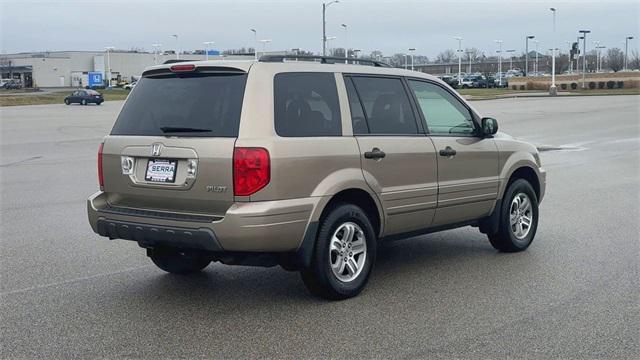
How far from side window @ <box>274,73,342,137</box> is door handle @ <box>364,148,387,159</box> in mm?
304

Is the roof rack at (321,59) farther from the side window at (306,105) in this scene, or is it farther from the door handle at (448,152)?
the door handle at (448,152)

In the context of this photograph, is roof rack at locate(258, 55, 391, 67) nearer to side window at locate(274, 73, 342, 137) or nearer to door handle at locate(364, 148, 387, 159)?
side window at locate(274, 73, 342, 137)

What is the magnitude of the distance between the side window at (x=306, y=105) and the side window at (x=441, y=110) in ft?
3.76

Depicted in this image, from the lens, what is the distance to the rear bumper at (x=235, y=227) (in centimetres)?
529

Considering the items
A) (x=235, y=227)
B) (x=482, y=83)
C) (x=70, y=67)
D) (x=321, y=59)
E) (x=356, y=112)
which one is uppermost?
(x=70, y=67)

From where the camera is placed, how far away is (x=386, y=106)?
21.5 feet

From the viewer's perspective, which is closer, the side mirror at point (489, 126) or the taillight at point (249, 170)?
the taillight at point (249, 170)

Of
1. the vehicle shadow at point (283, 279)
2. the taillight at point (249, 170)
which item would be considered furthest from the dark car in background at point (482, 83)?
the taillight at point (249, 170)

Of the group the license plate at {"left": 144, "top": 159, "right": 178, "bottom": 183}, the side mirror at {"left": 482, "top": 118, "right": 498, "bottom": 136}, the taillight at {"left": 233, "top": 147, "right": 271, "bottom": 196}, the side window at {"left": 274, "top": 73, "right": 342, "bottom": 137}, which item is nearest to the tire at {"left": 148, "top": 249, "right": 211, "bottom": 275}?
the license plate at {"left": 144, "top": 159, "right": 178, "bottom": 183}

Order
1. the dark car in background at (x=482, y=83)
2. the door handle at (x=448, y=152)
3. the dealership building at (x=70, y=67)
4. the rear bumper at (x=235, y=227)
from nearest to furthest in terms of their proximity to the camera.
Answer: the rear bumper at (x=235, y=227) → the door handle at (x=448, y=152) → the dark car in background at (x=482, y=83) → the dealership building at (x=70, y=67)

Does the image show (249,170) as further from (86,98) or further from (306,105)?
(86,98)

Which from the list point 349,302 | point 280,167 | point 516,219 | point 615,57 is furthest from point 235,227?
point 615,57

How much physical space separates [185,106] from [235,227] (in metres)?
1.12

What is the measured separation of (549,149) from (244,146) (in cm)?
1642
